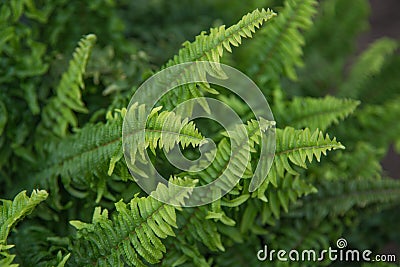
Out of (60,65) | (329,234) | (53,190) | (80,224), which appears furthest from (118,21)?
(329,234)

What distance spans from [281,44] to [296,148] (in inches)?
18.2

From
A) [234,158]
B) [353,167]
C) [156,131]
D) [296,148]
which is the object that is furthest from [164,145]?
[353,167]

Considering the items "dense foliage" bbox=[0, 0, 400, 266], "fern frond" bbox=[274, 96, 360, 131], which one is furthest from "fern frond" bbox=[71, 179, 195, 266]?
"fern frond" bbox=[274, 96, 360, 131]

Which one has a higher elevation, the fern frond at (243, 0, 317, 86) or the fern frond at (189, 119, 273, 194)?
the fern frond at (243, 0, 317, 86)

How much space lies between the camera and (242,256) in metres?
1.29

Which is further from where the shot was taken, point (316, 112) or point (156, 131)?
point (316, 112)

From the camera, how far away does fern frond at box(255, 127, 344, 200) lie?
99 centimetres

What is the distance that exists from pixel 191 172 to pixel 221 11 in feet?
3.03

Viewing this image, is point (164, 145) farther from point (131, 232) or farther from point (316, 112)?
point (316, 112)
